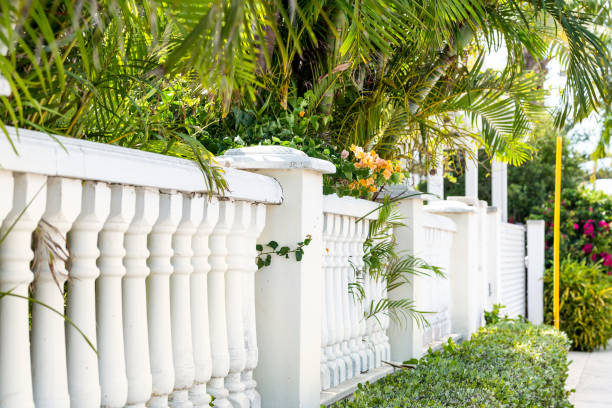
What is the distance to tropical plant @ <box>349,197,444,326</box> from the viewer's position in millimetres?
4020

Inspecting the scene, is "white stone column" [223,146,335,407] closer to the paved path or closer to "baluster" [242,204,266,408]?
"baluster" [242,204,266,408]

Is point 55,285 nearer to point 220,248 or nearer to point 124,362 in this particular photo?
point 124,362

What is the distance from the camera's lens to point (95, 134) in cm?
237

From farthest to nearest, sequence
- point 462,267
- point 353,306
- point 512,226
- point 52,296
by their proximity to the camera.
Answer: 1. point 512,226
2. point 462,267
3. point 353,306
4. point 52,296

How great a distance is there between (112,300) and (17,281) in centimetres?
35

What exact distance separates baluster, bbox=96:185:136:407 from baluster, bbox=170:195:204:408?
0.30 m

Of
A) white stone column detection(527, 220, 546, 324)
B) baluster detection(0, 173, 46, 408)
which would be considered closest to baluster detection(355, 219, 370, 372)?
baluster detection(0, 173, 46, 408)

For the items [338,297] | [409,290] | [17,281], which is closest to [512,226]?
[409,290]

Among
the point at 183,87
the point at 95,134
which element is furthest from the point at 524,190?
→ the point at 95,134

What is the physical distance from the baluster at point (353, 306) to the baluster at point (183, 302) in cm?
157

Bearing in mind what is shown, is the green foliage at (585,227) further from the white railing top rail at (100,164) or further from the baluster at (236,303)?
the white railing top rail at (100,164)

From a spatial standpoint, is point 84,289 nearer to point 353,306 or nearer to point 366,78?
point 353,306

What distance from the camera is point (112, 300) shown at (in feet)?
6.50

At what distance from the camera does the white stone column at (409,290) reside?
4.54 m
